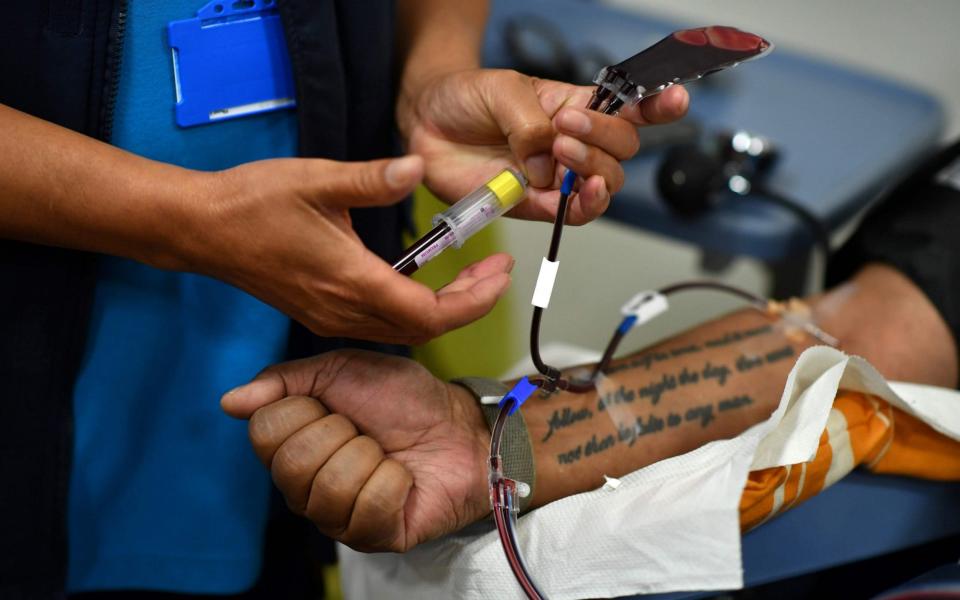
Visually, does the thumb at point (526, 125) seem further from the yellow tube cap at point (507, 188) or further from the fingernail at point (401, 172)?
the fingernail at point (401, 172)

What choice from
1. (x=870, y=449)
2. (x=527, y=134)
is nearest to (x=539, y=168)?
(x=527, y=134)

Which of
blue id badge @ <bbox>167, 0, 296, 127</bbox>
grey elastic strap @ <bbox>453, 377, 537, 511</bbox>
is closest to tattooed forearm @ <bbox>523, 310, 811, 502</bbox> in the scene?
grey elastic strap @ <bbox>453, 377, 537, 511</bbox>

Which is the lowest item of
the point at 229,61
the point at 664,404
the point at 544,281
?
the point at 664,404

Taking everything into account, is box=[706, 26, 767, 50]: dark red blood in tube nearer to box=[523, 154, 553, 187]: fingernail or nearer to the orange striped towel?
box=[523, 154, 553, 187]: fingernail

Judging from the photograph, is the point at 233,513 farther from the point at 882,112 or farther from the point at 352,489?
the point at 882,112

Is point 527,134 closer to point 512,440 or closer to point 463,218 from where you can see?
point 463,218

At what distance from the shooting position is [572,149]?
0.68 meters

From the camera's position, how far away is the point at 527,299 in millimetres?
1308

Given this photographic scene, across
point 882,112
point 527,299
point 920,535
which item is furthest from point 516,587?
point 882,112

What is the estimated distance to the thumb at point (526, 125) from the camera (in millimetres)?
738

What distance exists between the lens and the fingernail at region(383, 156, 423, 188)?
56 cm

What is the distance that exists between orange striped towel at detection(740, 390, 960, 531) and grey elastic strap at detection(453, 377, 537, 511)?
7.6 inches

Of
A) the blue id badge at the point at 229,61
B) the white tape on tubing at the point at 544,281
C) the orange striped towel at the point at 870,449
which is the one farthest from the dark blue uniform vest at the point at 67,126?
the orange striped towel at the point at 870,449

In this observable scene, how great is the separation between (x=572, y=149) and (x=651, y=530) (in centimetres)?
31
